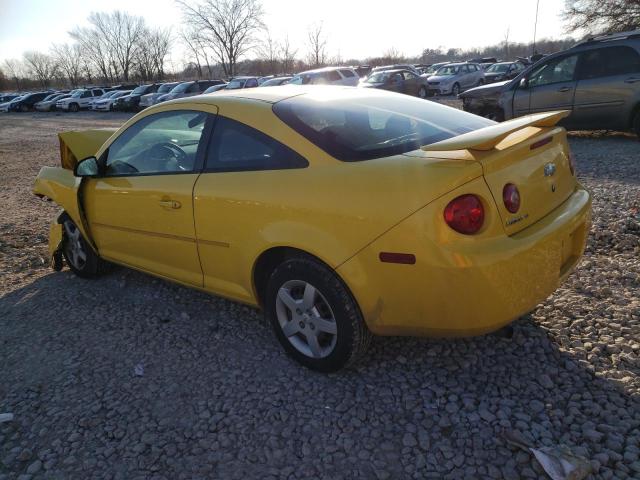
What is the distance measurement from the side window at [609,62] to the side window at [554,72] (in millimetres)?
200

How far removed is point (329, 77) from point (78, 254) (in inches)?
744

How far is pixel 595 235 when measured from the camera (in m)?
4.41

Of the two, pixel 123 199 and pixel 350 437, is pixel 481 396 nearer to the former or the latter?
pixel 350 437

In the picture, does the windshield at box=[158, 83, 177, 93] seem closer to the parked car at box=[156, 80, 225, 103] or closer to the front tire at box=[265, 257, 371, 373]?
the parked car at box=[156, 80, 225, 103]

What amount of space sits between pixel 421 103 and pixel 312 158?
1252mm

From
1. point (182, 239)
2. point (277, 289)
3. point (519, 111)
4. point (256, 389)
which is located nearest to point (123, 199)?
point (182, 239)

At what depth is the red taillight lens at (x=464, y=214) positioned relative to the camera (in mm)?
2145

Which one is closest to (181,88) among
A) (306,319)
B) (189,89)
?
(189,89)

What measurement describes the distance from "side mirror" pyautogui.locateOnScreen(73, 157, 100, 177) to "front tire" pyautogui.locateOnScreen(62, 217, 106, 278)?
75 cm

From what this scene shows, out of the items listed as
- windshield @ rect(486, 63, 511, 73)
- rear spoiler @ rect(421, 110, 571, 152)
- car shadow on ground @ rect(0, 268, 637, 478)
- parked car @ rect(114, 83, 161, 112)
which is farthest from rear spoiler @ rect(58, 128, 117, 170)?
parked car @ rect(114, 83, 161, 112)

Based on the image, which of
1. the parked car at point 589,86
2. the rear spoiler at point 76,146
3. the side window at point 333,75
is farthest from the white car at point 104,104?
the rear spoiler at point 76,146

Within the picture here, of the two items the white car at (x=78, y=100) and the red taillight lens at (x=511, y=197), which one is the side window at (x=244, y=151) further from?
the white car at (x=78, y=100)

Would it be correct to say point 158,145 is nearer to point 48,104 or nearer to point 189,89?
point 189,89

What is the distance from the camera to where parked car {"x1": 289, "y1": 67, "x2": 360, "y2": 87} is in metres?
20.9
